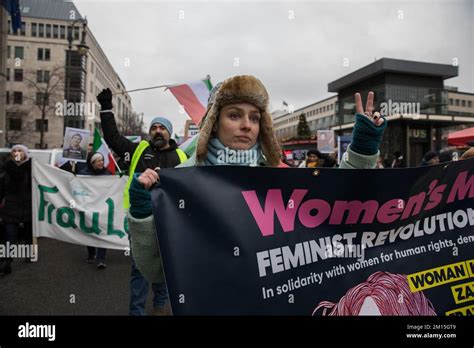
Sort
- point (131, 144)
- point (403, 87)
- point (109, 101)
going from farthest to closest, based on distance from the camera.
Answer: point (403, 87) → point (131, 144) → point (109, 101)

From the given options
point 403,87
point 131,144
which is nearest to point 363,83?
point 403,87

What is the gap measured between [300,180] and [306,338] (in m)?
0.70

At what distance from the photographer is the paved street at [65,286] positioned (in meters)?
3.85

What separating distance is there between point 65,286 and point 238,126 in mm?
3988

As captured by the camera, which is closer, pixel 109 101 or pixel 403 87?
pixel 109 101

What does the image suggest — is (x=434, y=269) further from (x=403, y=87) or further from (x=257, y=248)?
(x=403, y=87)

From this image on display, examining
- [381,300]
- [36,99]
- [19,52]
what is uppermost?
[19,52]

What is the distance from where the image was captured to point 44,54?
5678 centimetres

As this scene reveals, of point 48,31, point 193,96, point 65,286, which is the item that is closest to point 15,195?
point 65,286

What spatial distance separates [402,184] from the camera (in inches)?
71.2

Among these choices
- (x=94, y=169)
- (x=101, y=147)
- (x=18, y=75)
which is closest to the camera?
(x=94, y=169)

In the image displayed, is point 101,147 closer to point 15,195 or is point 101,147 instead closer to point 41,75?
point 15,195

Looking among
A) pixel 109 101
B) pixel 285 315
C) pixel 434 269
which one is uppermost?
pixel 109 101

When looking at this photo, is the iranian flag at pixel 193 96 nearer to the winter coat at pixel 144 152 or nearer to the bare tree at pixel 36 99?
the winter coat at pixel 144 152
